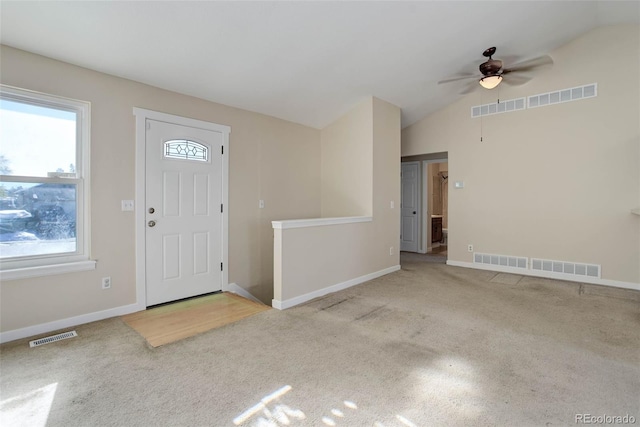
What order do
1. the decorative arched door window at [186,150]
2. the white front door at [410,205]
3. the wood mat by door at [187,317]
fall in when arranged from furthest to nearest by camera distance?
the white front door at [410,205] → the decorative arched door window at [186,150] → the wood mat by door at [187,317]

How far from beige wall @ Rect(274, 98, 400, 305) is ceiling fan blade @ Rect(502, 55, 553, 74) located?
1818 mm

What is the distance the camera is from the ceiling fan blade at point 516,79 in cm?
480

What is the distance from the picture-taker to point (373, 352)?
2.42m

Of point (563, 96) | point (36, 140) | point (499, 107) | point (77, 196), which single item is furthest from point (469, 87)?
point (36, 140)

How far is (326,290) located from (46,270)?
283 cm

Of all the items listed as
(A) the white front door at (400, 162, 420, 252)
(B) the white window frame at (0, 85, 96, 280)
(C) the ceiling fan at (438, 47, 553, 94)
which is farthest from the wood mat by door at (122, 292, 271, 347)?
(A) the white front door at (400, 162, 420, 252)

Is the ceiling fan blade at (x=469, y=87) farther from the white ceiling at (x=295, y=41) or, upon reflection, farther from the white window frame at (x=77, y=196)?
the white window frame at (x=77, y=196)

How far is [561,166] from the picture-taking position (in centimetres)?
456

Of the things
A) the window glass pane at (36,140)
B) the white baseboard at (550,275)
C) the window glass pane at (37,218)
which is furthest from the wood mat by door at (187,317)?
the white baseboard at (550,275)

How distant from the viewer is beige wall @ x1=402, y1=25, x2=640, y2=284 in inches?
161

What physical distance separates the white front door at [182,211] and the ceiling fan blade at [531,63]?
14.7 ft

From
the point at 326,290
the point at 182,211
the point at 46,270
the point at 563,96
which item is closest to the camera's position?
the point at 46,270

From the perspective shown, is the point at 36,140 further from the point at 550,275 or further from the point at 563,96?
the point at 550,275

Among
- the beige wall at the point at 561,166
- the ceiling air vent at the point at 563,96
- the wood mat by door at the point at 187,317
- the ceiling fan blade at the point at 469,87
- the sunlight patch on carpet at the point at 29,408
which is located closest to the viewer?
the sunlight patch on carpet at the point at 29,408
